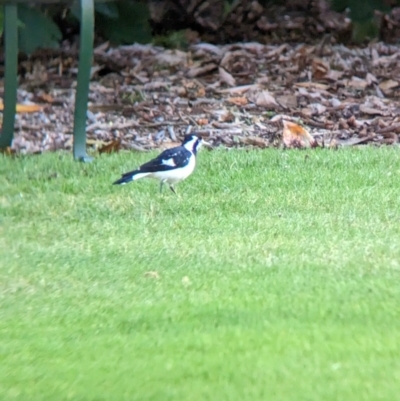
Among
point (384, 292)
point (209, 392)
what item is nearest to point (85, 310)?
point (209, 392)

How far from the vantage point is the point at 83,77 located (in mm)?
8109

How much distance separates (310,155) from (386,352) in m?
4.12

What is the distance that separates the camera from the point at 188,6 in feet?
40.7

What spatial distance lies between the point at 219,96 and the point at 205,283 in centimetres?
543

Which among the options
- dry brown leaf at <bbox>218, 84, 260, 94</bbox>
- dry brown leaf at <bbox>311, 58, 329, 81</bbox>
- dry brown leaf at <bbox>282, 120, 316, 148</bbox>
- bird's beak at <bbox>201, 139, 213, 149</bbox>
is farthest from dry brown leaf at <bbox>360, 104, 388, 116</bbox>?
bird's beak at <bbox>201, 139, 213, 149</bbox>

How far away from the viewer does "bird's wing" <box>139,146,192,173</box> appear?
6.75 m

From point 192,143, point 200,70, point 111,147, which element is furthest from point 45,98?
point 192,143

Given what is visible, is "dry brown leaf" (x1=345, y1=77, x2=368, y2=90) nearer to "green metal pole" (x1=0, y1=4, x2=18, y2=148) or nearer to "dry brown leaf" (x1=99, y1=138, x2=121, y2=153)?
"dry brown leaf" (x1=99, y1=138, x2=121, y2=153)

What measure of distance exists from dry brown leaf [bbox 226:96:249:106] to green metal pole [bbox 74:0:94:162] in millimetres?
2152

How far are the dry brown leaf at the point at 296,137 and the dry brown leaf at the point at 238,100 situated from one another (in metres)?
1.00

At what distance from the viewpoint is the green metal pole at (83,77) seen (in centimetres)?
796

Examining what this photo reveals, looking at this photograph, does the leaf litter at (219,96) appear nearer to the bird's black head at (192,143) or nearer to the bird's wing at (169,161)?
the bird's black head at (192,143)

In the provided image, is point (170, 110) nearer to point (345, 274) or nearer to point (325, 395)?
point (345, 274)

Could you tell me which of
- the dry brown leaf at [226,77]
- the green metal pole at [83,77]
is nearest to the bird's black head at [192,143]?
the green metal pole at [83,77]
